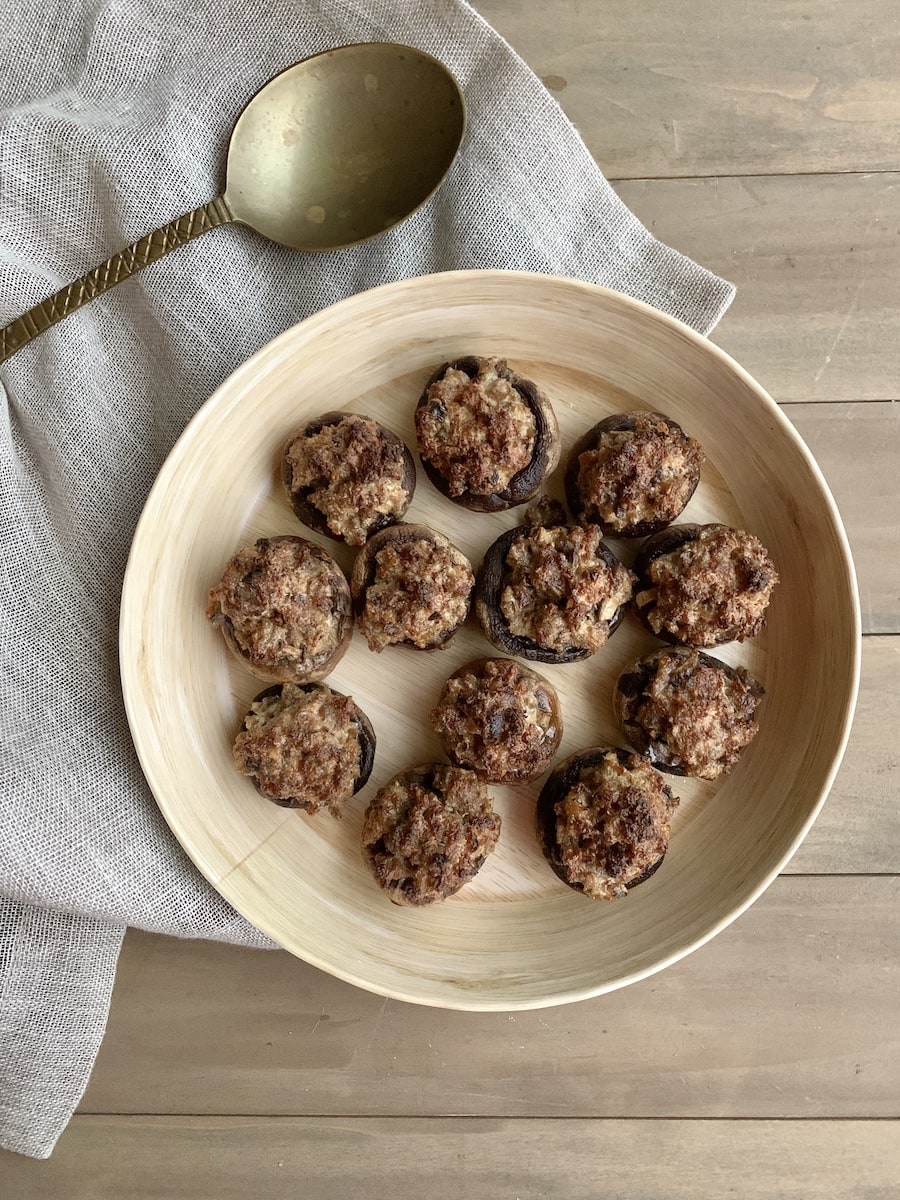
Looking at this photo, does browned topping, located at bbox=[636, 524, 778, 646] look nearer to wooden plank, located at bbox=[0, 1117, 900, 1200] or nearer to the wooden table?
the wooden table

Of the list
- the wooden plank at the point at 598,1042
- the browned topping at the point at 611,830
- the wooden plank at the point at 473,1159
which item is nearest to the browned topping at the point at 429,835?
the browned topping at the point at 611,830

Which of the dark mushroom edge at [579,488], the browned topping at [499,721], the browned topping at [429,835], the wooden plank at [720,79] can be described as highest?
the wooden plank at [720,79]

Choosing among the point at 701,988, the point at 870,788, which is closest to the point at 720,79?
the point at 870,788

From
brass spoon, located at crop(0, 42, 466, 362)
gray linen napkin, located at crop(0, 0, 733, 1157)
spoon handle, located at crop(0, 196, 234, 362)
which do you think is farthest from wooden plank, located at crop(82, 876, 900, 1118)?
brass spoon, located at crop(0, 42, 466, 362)

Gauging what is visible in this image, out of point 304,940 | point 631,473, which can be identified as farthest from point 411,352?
point 304,940

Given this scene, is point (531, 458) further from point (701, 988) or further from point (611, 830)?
point (701, 988)

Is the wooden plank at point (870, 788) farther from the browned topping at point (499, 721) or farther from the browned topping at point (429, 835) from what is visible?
the browned topping at point (429, 835)

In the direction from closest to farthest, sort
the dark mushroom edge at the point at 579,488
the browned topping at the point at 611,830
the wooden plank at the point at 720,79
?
the browned topping at the point at 611,830
the dark mushroom edge at the point at 579,488
the wooden plank at the point at 720,79
